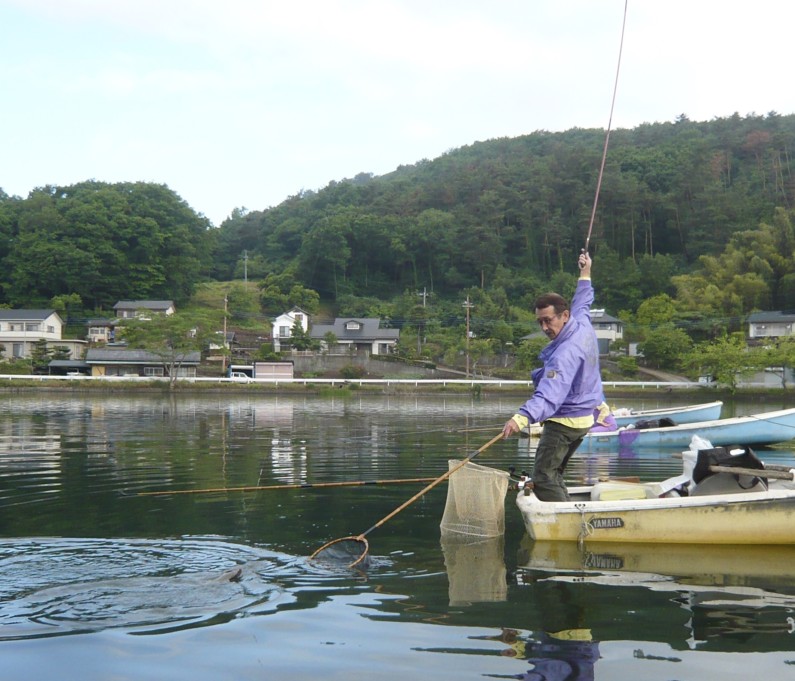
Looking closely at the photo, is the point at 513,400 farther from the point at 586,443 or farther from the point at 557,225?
the point at 557,225

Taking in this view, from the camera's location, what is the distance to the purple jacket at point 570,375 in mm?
6977

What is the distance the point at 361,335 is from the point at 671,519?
6123cm

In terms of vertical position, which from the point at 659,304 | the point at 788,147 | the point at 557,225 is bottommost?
the point at 659,304

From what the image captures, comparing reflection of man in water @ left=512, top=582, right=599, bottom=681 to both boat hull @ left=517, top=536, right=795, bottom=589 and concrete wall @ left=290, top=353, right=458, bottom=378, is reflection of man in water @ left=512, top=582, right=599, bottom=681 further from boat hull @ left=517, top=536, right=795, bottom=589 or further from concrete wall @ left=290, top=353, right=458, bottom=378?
concrete wall @ left=290, top=353, right=458, bottom=378

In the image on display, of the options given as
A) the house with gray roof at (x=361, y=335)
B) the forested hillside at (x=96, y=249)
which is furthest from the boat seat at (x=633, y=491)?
the forested hillside at (x=96, y=249)

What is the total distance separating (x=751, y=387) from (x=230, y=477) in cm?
4265

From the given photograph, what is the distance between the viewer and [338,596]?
20.0 ft

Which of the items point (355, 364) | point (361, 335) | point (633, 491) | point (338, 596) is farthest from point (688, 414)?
point (361, 335)

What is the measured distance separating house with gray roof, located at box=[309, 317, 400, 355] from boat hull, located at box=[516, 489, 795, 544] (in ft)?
190


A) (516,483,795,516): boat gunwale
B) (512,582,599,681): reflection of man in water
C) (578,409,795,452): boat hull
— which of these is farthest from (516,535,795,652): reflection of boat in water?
(578,409,795,452): boat hull

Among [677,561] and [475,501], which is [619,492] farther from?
[475,501]

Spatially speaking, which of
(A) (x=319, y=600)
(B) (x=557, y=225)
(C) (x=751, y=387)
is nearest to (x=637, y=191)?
(B) (x=557, y=225)

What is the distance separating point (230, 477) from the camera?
41.9ft

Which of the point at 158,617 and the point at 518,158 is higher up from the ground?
the point at 518,158
